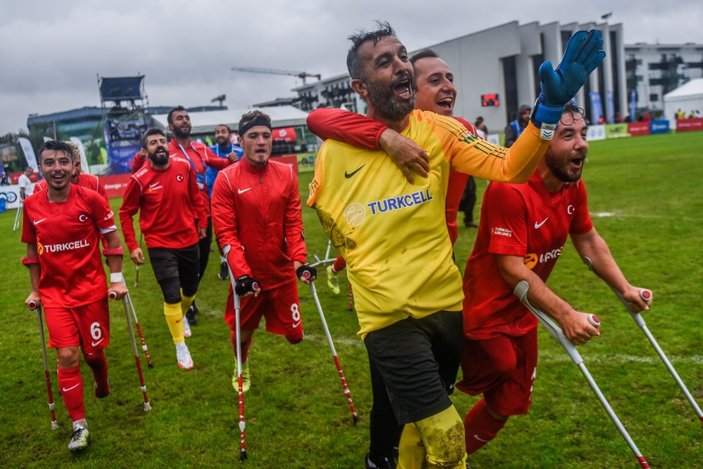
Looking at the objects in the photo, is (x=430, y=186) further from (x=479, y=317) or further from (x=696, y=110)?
(x=696, y=110)

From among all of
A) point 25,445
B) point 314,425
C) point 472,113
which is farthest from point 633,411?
point 472,113

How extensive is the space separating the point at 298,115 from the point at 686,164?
3109 centimetres

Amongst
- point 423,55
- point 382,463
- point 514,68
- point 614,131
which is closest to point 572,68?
point 423,55

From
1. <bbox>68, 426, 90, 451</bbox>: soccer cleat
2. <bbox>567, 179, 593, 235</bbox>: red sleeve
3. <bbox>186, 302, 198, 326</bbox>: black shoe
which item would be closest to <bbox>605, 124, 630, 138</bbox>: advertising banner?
<bbox>186, 302, 198, 326</bbox>: black shoe

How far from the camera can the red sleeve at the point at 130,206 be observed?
7086 millimetres

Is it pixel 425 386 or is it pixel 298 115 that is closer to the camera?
pixel 425 386

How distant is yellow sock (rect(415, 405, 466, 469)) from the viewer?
285 cm

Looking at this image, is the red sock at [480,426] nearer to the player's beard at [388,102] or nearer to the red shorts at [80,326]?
the player's beard at [388,102]

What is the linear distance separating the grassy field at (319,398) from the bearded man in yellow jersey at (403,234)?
164 cm

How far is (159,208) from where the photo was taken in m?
7.18

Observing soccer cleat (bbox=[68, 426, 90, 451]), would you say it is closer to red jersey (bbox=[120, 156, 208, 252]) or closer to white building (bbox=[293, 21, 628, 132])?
red jersey (bbox=[120, 156, 208, 252])

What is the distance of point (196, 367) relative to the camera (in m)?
6.67

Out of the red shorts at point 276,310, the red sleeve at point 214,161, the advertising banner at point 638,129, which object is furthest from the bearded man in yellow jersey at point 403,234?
the advertising banner at point 638,129

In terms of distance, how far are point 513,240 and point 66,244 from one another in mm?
3864
